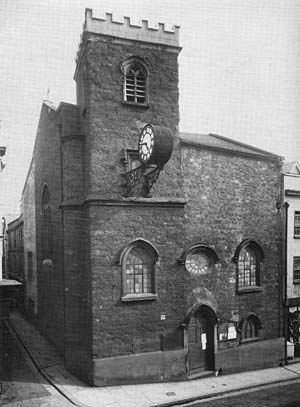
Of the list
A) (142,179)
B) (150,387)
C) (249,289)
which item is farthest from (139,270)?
(249,289)

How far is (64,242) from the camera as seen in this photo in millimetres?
15711

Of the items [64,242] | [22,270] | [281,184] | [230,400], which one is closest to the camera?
[230,400]

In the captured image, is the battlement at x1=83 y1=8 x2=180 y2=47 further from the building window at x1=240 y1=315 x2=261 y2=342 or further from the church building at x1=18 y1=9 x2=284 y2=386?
the building window at x1=240 y1=315 x2=261 y2=342

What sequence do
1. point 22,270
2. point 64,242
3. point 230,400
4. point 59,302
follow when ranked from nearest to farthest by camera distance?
point 230,400
point 64,242
point 59,302
point 22,270

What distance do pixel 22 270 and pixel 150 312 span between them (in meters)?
17.3

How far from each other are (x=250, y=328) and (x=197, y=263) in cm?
441

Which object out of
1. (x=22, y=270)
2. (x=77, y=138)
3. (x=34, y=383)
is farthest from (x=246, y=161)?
(x=22, y=270)

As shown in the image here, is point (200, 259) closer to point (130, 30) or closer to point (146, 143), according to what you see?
point (146, 143)

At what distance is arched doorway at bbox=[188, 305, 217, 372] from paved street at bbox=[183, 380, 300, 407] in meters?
2.35

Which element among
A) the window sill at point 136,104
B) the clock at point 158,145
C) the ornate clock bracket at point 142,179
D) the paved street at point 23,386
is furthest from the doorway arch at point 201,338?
the window sill at point 136,104

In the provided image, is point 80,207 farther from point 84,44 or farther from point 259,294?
point 259,294

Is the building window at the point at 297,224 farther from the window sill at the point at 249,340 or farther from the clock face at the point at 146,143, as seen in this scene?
the clock face at the point at 146,143

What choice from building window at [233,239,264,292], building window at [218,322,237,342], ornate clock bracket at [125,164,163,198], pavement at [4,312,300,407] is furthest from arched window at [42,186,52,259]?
building window at [233,239,264,292]

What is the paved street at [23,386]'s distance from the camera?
12.9 metres
